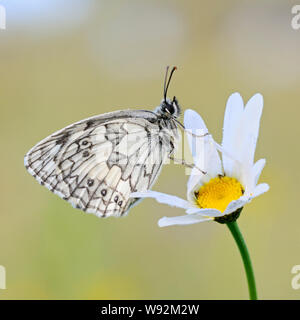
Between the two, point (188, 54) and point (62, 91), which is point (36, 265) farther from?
point (188, 54)

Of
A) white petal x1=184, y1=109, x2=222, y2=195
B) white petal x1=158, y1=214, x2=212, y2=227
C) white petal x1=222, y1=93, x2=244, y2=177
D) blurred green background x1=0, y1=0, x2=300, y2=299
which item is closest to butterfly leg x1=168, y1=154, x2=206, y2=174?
white petal x1=184, y1=109, x2=222, y2=195

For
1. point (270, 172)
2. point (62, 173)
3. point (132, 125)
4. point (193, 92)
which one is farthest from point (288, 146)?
point (62, 173)

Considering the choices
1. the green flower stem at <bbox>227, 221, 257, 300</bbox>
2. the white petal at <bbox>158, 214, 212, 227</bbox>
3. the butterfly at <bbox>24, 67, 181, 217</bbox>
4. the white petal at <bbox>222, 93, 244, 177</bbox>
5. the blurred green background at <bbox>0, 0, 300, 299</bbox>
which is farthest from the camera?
the blurred green background at <bbox>0, 0, 300, 299</bbox>

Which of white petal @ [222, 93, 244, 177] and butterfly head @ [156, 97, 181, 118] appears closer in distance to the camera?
white petal @ [222, 93, 244, 177]

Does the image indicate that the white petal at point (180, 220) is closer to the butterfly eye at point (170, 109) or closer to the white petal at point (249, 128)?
the white petal at point (249, 128)

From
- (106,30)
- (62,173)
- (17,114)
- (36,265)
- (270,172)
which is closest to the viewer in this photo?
(62,173)

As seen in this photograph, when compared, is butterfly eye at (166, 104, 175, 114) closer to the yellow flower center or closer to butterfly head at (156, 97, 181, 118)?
butterfly head at (156, 97, 181, 118)

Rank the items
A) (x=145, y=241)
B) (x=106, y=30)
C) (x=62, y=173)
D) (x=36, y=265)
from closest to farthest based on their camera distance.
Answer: (x=62, y=173) < (x=36, y=265) < (x=145, y=241) < (x=106, y=30)

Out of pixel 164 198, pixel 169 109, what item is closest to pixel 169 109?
pixel 169 109

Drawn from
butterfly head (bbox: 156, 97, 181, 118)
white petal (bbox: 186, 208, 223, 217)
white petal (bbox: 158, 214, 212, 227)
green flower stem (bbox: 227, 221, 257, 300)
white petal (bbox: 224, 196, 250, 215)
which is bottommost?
green flower stem (bbox: 227, 221, 257, 300)
